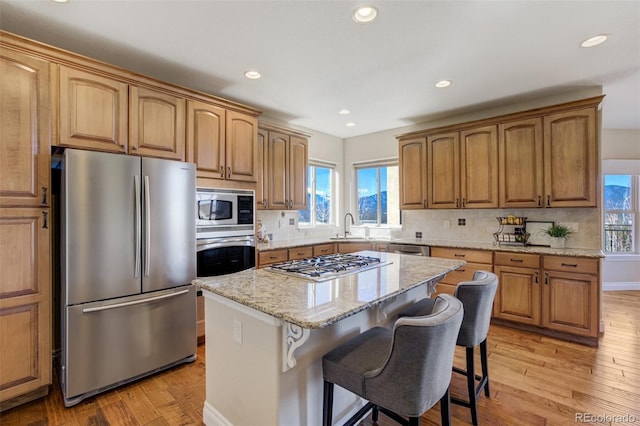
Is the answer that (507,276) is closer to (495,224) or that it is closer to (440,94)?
(495,224)

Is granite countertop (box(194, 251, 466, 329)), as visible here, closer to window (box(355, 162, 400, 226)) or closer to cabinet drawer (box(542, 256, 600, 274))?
cabinet drawer (box(542, 256, 600, 274))

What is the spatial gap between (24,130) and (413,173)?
4.13m

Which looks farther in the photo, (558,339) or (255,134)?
(255,134)

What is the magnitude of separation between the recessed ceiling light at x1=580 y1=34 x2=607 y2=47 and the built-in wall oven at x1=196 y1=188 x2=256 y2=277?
3258mm

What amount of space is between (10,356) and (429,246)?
402 cm

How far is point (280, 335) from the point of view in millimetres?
1452

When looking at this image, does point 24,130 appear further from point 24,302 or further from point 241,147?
point 241,147

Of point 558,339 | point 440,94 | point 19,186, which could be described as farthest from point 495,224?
point 19,186

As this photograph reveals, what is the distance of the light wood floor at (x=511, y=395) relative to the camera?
6.59ft

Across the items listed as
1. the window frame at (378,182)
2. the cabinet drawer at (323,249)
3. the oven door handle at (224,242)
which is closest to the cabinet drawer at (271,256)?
the oven door handle at (224,242)

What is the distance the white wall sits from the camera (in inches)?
203

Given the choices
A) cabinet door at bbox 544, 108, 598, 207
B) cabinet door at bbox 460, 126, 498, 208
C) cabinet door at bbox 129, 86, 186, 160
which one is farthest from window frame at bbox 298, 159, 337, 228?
cabinet door at bbox 544, 108, 598, 207

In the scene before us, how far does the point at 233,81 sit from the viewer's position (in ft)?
10.5

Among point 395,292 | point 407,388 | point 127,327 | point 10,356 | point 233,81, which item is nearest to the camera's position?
point 407,388
